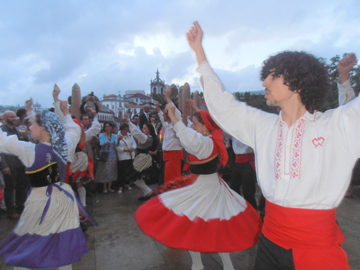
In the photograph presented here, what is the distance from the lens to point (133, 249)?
330 centimetres

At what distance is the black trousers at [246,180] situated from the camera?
158 inches

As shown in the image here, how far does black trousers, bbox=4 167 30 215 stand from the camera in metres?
Result: 4.38

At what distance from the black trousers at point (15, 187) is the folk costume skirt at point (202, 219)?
3.29 metres

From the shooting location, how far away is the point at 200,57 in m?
1.49

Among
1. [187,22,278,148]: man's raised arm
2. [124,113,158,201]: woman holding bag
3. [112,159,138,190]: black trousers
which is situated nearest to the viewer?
[187,22,278,148]: man's raised arm

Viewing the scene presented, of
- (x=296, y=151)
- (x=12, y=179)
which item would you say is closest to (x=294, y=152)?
(x=296, y=151)

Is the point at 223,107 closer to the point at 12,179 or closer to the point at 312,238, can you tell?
the point at 312,238

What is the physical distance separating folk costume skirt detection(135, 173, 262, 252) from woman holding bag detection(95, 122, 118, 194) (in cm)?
382

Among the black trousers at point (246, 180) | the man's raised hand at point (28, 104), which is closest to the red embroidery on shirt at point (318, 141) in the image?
the black trousers at point (246, 180)

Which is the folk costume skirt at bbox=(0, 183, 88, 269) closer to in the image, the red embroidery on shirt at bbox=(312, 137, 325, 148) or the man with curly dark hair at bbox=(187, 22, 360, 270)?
the man with curly dark hair at bbox=(187, 22, 360, 270)

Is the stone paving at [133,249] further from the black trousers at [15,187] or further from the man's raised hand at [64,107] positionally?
the man's raised hand at [64,107]

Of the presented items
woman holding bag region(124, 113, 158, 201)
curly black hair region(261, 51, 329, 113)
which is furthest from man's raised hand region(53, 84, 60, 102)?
curly black hair region(261, 51, 329, 113)

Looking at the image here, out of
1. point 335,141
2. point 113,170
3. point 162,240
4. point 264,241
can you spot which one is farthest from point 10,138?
point 113,170

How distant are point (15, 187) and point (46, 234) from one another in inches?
118
